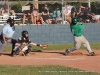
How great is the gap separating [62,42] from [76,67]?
969 centimetres

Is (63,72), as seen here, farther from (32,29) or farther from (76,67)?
(32,29)

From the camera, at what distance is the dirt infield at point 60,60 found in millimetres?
13078

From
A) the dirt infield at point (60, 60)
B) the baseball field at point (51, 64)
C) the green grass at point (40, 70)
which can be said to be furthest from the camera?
the dirt infield at point (60, 60)

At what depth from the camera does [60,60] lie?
47.1 feet

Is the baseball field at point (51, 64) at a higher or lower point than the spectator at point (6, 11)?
lower

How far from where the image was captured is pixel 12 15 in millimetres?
23469

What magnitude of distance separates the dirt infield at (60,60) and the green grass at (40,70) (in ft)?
2.40

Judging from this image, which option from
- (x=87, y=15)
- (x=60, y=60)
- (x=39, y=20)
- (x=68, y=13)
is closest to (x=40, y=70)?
(x=60, y=60)

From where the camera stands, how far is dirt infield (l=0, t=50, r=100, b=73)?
13078 mm

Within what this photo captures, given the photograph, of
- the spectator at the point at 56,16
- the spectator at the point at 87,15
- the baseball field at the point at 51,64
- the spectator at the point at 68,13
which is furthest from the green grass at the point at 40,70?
the spectator at the point at 87,15

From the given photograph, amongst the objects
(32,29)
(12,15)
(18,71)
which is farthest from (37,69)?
(12,15)

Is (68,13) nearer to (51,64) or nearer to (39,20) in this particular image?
(39,20)

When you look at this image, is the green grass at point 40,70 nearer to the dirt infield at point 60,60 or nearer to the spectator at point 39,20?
the dirt infield at point 60,60

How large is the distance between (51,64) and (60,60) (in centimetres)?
122
